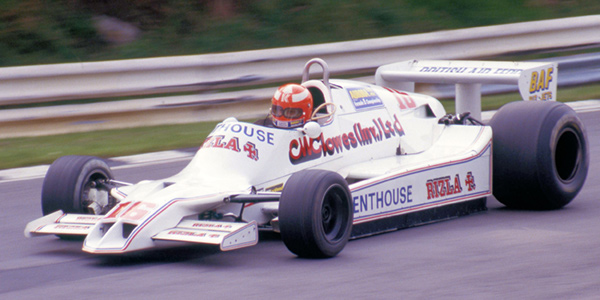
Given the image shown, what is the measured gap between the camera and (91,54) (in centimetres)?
1366

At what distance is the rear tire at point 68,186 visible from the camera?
6.43 m

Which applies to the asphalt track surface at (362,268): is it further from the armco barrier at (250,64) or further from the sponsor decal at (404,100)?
the armco barrier at (250,64)

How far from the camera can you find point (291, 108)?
6676mm

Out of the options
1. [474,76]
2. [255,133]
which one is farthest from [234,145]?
[474,76]

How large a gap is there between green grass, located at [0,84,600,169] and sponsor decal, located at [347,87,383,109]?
3201mm

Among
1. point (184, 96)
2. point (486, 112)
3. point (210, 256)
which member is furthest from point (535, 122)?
point (184, 96)

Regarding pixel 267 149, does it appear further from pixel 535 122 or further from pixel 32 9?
pixel 32 9

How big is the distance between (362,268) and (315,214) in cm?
43

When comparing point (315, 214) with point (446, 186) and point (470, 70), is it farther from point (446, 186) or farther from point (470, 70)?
point (470, 70)

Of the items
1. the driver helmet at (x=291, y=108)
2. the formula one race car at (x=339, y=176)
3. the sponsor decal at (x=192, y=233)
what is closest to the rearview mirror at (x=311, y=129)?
the formula one race car at (x=339, y=176)

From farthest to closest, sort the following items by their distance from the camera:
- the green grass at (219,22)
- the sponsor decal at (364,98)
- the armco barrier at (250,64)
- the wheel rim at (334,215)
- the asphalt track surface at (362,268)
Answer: the green grass at (219,22), the armco barrier at (250,64), the sponsor decal at (364,98), the wheel rim at (334,215), the asphalt track surface at (362,268)

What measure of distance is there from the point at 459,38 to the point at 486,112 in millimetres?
1795

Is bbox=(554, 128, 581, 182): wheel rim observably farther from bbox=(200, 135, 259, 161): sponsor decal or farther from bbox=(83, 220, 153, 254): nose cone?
bbox=(83, 220, 153, 254): nose cone

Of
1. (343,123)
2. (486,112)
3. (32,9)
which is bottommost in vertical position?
(486,112)
